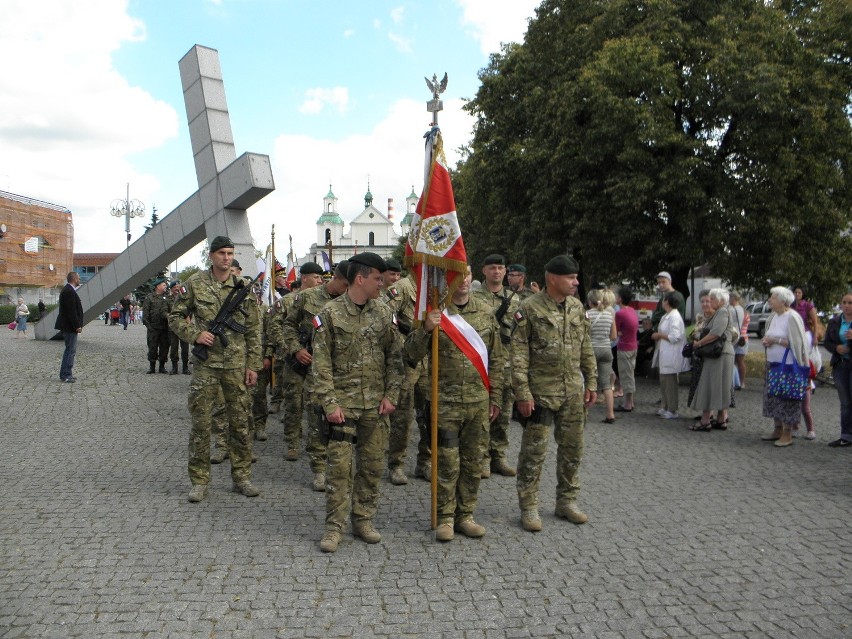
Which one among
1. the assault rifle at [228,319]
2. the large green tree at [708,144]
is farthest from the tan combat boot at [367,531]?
the large green tree at [708,144]

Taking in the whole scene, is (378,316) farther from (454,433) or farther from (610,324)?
(610,324)

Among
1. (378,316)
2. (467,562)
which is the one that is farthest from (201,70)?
(467,562)

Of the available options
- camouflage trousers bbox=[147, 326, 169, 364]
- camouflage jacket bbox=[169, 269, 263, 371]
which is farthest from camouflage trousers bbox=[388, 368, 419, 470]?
camouflage trousers bbox=[147, 326, 169, 364]

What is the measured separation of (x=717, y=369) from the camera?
936 cm

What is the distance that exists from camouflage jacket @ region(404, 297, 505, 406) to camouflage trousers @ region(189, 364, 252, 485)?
1.83 meters

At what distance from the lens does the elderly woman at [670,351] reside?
10.3 meters

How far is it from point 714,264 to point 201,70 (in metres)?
12.0

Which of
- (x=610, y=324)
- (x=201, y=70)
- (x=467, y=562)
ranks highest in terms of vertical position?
(x=201, y=70)

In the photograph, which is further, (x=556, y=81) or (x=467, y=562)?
(x=556, y=81)

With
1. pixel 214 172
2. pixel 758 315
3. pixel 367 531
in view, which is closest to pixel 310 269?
pixel 367 531

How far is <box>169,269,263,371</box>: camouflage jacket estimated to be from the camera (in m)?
6.02

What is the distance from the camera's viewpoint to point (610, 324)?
1030cm

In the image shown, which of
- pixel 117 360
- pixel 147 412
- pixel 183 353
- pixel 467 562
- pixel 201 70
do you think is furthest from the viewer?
pixel 117 360

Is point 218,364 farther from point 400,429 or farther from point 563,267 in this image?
point 563,267
